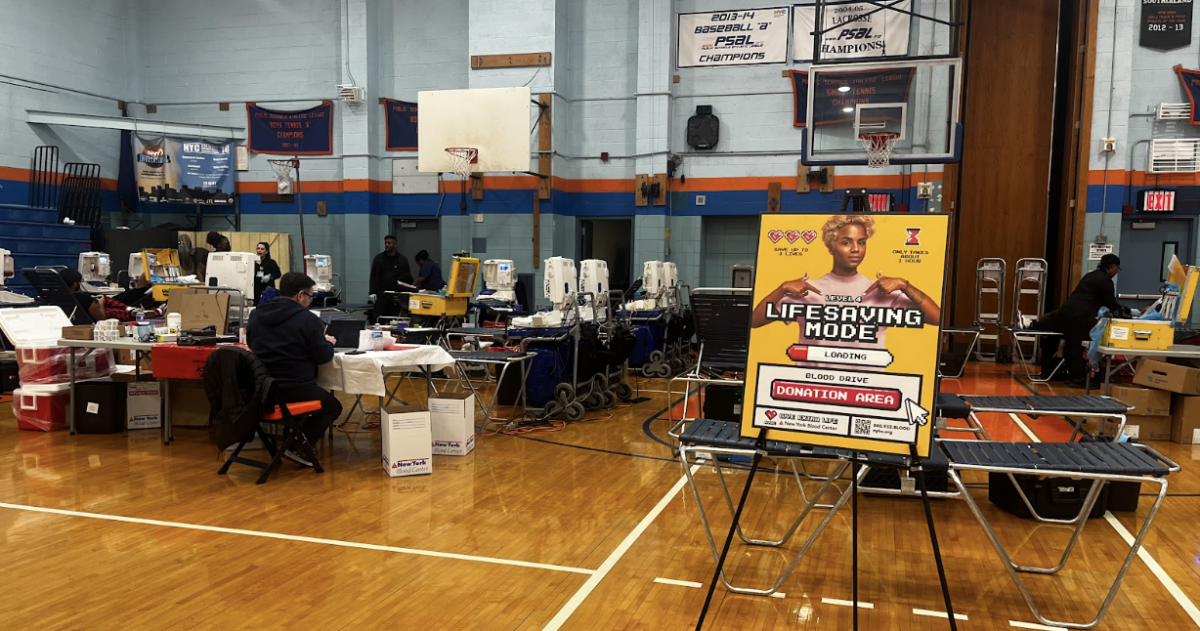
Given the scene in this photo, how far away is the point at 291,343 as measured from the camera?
458cm

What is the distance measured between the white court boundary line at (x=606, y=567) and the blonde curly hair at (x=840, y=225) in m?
1.62

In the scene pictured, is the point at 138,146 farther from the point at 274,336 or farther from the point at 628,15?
the point at 274,336

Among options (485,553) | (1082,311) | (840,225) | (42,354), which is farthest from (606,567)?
(1082,311)

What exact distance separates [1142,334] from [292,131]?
11.9 metres

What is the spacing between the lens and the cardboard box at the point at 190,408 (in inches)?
232

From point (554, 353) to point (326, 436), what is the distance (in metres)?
1.90

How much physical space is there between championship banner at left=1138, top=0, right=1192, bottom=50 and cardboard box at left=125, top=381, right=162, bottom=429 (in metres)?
11.6

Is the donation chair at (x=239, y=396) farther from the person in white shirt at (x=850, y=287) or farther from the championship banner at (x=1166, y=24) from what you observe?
the championship banner at (x=1166, y=24)

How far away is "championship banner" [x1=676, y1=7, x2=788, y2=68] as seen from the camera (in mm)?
11219

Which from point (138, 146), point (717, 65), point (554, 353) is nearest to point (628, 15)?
point (717, 65)

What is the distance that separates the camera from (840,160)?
8.23 metres

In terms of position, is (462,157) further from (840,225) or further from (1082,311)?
(840,225)

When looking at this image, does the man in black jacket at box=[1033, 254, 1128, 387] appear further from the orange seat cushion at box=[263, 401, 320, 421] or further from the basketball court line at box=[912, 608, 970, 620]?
the orange seat cushion at box=[263, 401, 320, 421]

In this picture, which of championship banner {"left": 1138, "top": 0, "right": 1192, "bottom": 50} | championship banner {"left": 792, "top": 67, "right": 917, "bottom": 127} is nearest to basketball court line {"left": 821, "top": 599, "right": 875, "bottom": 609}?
championship banner {"left": 792, "top": 67, "right": 917, "bottom": 127}
